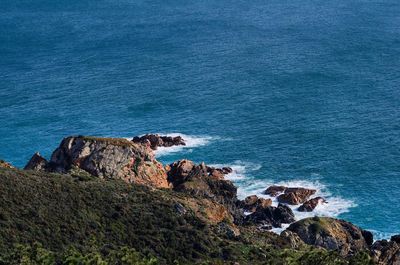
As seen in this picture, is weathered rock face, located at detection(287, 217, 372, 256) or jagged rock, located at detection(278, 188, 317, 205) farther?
jagged rock, located at detection(278, 188, 317, 205)

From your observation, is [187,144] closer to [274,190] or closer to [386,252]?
[274,190]

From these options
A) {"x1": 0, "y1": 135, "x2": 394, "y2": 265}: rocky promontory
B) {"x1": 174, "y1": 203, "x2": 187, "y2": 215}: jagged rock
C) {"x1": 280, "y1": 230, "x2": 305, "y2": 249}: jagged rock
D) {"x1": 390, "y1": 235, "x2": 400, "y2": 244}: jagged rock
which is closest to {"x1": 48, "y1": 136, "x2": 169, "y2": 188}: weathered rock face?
{"x1": 0, "y1": 135, "x2": 394, "y2": 265}: rocky promontory

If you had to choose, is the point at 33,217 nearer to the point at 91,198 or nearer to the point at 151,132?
the point at 91,198

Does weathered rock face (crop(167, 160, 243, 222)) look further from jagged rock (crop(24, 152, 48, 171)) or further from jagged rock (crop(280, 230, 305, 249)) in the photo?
jagged rock (crop(24, 152, 48, 171))

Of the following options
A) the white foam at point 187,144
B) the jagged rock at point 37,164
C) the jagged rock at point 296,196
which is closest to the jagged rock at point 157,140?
the white foam at point 187,144

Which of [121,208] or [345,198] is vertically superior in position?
[121,208]

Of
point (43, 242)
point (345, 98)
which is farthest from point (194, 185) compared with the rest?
point (345, 98)
